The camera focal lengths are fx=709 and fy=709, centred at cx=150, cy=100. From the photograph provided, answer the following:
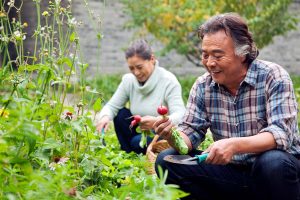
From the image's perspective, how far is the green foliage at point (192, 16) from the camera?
447 inches

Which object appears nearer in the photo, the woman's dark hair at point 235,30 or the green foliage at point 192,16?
the woman's dark hair at point 235,30

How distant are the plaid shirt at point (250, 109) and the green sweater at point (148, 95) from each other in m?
1.41

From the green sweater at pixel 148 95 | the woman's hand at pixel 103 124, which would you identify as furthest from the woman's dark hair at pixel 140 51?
the woman's hand at pixel 103 124

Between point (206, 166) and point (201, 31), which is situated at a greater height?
point (201, 31)

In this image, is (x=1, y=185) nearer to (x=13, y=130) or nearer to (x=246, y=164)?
(x=13, y=130)

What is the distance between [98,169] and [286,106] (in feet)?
3.50

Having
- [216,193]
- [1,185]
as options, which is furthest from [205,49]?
[1,185]

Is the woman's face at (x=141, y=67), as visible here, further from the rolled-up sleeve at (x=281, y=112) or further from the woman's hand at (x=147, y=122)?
the rolled-up sleeve at (x=281, y=112)

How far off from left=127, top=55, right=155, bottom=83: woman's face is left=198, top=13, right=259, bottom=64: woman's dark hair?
1791 millimetres

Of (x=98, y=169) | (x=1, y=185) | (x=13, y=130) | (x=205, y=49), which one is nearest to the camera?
(x=13, y=130)

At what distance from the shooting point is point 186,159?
3.60 meters

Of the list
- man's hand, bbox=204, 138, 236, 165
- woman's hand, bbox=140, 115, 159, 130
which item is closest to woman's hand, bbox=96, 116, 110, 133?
woman's hand, bbox=140, 115, 159, 130

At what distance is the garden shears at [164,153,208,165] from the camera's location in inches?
134

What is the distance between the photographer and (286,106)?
3.49m
